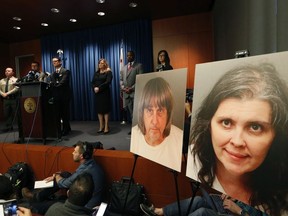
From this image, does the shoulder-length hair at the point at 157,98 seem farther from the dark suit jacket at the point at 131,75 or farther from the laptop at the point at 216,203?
the dark suit jacket at the point at 131,75

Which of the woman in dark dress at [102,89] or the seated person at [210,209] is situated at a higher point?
the woman in dark dress at [102,89]

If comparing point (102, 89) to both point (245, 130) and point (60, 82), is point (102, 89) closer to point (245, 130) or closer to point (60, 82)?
point (60, 82)

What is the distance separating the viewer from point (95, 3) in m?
4.08

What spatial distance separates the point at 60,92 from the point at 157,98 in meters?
2.43

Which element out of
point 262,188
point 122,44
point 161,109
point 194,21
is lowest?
point 262,188

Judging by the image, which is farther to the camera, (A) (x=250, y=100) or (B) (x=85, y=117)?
(B) (x=85, y=117)

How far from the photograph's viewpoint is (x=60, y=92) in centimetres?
348

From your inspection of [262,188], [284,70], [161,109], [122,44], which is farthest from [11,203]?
[122,44]

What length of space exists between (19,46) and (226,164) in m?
6.98

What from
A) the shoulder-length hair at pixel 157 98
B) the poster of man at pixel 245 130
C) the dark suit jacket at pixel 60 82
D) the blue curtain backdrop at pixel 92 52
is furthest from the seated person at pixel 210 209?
the blue curtain backdrop at pixel 92 52

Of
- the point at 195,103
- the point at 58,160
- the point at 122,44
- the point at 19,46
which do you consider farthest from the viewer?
the point at 19,46

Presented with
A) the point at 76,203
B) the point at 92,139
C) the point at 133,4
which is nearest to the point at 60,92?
the point at 92,139

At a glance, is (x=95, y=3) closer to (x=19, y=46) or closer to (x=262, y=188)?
(x=19, y=46)

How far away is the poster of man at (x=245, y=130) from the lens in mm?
757
